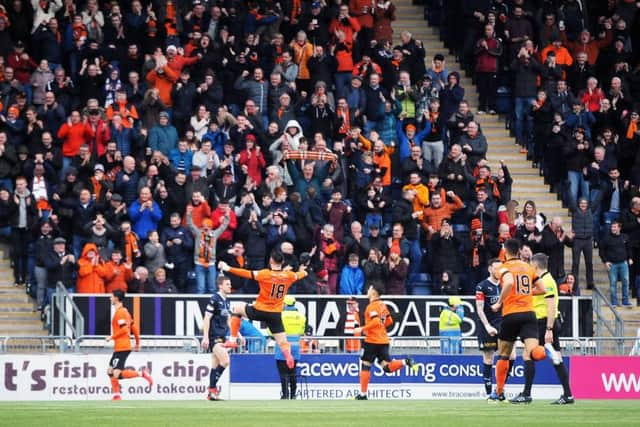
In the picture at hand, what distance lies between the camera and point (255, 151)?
101 feet

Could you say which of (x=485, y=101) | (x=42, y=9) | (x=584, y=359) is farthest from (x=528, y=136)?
(x=42, y=9)

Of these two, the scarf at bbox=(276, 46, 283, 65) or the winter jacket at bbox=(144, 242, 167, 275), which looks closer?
the winter jacket at bbox=(144, 242, 167, 275)

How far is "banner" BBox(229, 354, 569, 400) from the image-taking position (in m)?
28.4

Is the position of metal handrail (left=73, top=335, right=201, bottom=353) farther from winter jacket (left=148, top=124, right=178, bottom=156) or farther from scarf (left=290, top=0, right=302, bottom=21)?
scarf (left=290, top=0, right=302, bottom=21)

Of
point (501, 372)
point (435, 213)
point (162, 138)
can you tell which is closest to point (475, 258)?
point (435, 213)

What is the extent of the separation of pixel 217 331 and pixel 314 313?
514 centimetres

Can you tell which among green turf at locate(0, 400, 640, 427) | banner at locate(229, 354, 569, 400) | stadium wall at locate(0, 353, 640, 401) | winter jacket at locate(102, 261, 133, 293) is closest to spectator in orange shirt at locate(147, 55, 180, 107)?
winter jacket at locate(102, 261, 133, 293)

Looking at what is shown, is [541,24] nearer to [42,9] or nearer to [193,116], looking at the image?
[193,116]

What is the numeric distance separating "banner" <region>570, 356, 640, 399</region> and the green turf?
22.2 ft

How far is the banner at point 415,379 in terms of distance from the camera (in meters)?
28.4

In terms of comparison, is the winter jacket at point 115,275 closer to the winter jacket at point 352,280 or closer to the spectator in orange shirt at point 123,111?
the spectator in orange shirt at point 123,111

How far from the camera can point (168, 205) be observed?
98.5 ft

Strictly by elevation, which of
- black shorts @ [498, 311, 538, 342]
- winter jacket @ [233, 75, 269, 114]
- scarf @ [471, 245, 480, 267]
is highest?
winter jacket @ [233, 75, 269, 114]

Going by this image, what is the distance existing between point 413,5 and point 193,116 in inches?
390
